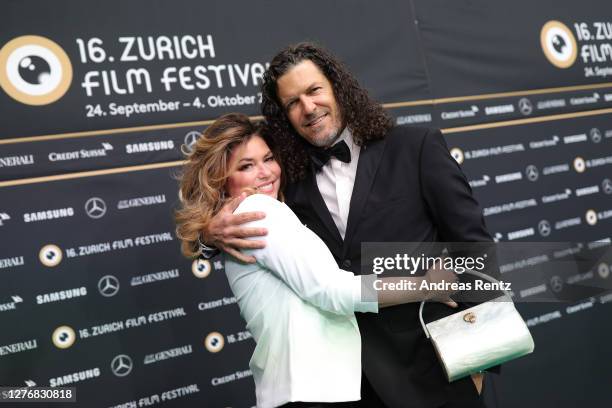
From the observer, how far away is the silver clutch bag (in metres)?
1.76

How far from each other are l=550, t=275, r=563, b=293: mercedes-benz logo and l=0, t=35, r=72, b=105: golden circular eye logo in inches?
136

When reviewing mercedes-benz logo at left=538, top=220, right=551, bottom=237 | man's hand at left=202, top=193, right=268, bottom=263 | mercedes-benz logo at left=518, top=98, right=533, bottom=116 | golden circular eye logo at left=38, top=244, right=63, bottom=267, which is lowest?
mercedes-benz logo at left=538, top=220, right=551, bottom=237

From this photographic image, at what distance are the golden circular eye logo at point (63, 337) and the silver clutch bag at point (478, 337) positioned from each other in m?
1.66

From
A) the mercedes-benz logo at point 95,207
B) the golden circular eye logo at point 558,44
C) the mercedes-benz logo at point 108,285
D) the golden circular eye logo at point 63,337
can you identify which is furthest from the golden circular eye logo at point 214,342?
the golden circular eye logo at point 558,44

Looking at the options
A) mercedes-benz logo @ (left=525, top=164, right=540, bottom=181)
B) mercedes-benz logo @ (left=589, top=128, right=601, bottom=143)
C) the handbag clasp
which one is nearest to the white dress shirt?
the handbag clasp

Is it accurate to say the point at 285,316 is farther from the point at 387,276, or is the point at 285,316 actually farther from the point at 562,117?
the point at 562,117

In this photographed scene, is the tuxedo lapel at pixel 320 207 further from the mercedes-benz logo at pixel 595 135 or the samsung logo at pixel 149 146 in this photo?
the mercedes-benz logo at pixel 595 135

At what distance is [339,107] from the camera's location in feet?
7.13

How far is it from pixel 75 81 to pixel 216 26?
0.80 m

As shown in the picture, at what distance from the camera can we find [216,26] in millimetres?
3135

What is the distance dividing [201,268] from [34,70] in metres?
1.21

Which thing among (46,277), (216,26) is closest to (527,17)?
(216,26)

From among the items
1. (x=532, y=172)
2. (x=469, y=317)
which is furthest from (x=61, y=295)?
(x=532, y=172)

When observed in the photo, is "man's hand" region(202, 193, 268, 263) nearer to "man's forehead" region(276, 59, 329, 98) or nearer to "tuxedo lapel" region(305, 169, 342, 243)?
"tuxedo lapel" region(305, 169, 342, 243)
